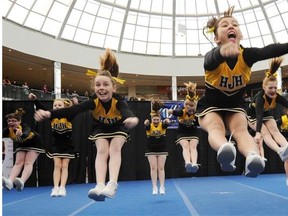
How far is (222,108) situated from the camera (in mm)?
3695

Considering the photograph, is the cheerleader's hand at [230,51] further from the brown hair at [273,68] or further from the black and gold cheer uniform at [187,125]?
the black and gold cheer uniform at [187,125]

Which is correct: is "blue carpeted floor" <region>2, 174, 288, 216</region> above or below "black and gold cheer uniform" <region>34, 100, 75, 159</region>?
below

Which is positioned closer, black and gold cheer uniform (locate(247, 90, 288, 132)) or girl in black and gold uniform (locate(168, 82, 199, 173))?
black and gold cheer uniform (locate(247, 90, 288, 132))

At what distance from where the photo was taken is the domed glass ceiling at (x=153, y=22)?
22281 mm

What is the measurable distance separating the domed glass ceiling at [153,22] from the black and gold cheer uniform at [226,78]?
747 inches

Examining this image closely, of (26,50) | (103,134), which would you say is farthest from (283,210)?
(26,50)

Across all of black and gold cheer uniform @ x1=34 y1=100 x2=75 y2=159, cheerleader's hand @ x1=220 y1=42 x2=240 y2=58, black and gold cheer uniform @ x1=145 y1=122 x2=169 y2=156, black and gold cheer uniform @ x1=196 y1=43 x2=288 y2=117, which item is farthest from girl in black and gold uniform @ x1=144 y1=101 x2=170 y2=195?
cheerleader's hand @ x1=220 y1=42 x2=240 y2=58

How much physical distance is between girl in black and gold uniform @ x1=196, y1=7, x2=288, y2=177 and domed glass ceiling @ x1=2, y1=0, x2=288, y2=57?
19.0m

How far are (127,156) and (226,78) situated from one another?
9.15 metres

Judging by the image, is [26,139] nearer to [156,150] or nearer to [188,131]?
[156,150]

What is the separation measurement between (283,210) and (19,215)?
13.0ft

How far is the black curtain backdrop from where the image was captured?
11.7 m

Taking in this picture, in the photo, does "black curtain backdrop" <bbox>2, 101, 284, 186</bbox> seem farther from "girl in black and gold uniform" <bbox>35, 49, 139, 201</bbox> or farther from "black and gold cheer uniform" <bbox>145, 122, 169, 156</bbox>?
"girl in black and gold uniform" <bbox>35, 49, 139, 201</bbox>

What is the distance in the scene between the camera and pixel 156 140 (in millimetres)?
8039
